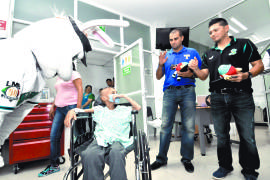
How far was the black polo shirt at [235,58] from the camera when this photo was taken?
1.26m

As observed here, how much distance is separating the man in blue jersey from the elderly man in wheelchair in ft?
1.77

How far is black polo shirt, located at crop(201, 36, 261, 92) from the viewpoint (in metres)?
1.26

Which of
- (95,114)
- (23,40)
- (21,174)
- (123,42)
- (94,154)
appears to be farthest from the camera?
(123,42)

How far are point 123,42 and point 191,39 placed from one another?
2.72 m

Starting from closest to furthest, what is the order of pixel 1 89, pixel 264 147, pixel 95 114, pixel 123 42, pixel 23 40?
pixel 1 89 → pixel 23 40 → pixel 95 114 → pixel 264 147 → pixel 123 42

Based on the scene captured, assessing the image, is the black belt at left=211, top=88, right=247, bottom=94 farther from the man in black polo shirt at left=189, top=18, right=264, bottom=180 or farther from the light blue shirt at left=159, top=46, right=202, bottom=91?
the light blue shirt at left=159, top=46, right=202, bottom=91

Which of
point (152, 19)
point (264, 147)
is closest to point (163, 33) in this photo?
point (152, 19)

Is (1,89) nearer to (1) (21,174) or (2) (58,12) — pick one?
(1) (21,174)

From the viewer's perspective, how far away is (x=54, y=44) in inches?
27.8

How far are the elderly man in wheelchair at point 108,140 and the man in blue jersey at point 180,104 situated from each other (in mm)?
538

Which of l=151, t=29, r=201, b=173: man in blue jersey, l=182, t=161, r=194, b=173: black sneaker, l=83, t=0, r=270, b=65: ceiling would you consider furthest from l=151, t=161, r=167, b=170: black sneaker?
l=83, t=0, r=270, b=65: ceiling

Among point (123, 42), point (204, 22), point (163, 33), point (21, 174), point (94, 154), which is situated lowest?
point (21, 174)

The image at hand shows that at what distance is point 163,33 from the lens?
8.93 feet

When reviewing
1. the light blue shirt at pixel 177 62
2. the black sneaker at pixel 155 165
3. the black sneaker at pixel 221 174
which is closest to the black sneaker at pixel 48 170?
the black sneaker at pixel 155 165
